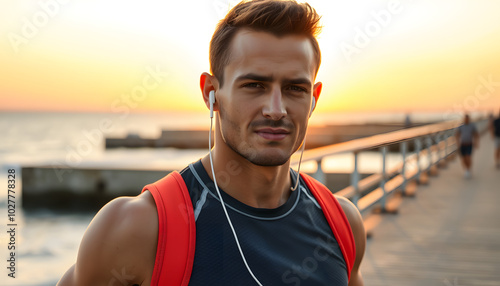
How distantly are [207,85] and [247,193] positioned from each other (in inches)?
11.9

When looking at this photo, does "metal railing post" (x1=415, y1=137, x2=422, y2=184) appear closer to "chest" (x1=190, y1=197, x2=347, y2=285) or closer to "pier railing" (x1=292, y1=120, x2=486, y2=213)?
"pier railing" (x1=292, y1=120, x2=486, y2=213)

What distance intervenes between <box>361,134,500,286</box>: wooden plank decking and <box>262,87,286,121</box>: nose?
126 inches

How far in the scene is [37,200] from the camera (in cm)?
1811

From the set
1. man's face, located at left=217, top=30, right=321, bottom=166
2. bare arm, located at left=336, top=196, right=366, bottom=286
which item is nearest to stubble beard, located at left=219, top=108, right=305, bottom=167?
man's face, located at left=217, top=30, right=321, bottom=166

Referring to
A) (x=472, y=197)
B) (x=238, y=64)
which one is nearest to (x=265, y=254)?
(x=238, y=64)

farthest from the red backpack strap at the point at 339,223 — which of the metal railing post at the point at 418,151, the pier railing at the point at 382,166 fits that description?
the metal railing post at the point at 418,151

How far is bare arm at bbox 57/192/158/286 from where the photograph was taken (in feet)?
3.50

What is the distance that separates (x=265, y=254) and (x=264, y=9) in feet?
1.92

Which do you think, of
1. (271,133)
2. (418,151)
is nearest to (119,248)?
(271,133)

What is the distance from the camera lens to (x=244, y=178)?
1272 mm

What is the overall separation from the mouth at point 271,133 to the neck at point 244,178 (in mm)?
98

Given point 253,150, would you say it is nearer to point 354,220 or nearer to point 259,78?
point 259,78

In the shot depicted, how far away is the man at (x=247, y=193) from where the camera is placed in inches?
42.7

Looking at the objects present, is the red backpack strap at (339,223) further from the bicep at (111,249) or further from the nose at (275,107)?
the bicep at (111,249)
